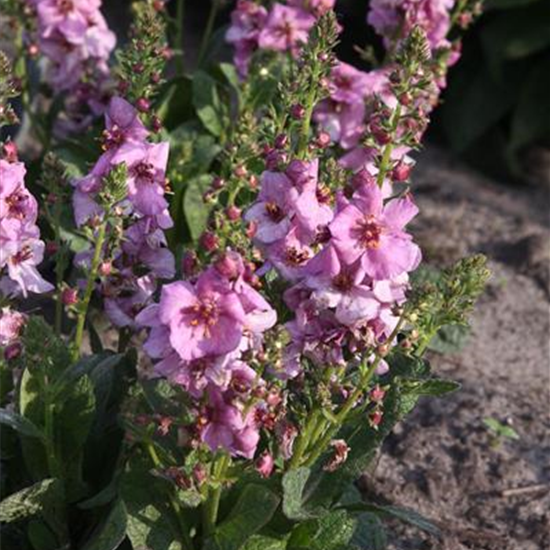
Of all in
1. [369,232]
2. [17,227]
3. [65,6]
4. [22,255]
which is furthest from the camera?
[65,6]

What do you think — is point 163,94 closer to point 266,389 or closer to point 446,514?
point 446,514

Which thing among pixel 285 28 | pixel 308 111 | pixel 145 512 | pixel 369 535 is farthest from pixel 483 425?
A: pixel 308 111

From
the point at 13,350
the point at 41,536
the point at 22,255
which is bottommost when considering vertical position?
the point at 41,536

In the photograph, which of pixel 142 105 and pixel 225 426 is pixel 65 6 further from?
pixel 225 426

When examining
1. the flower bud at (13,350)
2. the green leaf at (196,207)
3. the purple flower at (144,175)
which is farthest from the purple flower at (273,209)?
the green leaf at (196,207)

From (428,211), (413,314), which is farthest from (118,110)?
(428,211)

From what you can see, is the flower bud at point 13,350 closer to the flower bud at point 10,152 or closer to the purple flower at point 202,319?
the flower bud at point 10,152

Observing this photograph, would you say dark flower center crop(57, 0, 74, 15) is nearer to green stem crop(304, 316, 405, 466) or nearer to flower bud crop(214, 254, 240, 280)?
green stem crop(304, 316, 405, 466)

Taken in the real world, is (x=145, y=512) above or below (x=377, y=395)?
below
